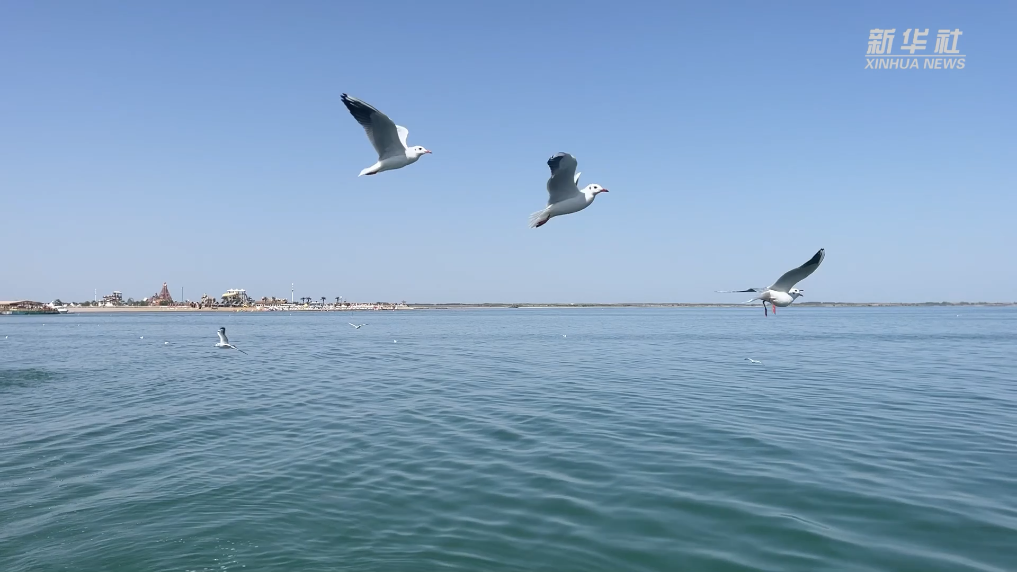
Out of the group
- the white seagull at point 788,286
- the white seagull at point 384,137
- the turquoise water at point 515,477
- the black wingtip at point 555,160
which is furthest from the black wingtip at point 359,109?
the white seagull at point 788,286

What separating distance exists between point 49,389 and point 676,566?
26.0 meters

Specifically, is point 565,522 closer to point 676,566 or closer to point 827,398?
point 676,566

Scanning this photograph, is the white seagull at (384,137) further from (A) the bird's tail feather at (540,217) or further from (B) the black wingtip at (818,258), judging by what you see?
(B) the black wingtip at (818,258)

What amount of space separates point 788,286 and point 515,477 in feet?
24.2

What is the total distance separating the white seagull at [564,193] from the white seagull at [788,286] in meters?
4.01

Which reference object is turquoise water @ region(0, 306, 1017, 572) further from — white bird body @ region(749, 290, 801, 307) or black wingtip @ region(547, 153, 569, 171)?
black wingtip @ region(547, 153, 569, 171)

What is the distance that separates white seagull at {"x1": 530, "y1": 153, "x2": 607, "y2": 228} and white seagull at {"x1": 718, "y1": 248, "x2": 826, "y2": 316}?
4012mm

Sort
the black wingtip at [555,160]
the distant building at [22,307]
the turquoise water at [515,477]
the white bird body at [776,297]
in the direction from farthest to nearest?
the distant building at [22,307], the white bird body at [776,297], the black wingtip at [555,160], the turquoise water at [515,477]

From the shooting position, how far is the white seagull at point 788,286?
12.4 meters

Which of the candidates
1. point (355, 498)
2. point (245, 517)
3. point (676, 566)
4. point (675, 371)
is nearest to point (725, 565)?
point (676, 566)

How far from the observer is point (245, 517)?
915cm

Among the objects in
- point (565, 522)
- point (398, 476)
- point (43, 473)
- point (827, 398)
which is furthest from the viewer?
point (827, 398)

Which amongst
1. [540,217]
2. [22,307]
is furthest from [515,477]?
[22,307]

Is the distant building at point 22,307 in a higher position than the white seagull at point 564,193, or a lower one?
lower
